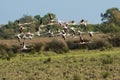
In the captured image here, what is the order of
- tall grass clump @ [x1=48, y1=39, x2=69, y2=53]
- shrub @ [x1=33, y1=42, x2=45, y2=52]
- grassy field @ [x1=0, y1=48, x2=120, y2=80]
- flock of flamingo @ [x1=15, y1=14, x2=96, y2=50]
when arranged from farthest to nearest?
1. shrub @ [x1=33, y1=42, x2=45, y2=52]
2. tall grass clump @ [x1=48, y1=39, x2=69, y2=53]
3. flock of flamingo @ [x1=15, y1=14, x2=96, y2=50]
4. grassy field @ [x1=0, y1=48, x2=120, y2=80]

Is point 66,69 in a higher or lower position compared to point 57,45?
higher

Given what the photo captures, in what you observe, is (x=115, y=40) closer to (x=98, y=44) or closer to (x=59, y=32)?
(x=98, y=44)

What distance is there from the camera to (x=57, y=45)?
6134cm

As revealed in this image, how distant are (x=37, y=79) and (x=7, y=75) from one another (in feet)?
11.2

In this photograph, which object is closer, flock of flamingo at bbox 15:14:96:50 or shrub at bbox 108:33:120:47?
flock of flamingo at bbox 15:14:96:50

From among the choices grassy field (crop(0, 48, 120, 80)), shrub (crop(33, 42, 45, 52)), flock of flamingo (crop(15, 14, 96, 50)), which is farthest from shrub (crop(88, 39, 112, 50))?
grassy field (crop(0, 48, 120, 80))

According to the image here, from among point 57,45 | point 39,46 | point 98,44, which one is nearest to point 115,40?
point 98,44

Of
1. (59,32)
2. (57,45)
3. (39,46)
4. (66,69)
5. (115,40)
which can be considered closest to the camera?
(66,69)

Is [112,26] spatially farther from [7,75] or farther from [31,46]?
[7,75]

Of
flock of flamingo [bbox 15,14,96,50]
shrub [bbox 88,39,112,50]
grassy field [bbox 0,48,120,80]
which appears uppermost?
flock of flamingo [bbox 15,14,96,50]

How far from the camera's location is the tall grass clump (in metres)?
58.1

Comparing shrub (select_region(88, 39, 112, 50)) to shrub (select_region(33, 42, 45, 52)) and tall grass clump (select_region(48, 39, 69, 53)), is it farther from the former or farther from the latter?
shrub (select_region(33, 42, 45, 52))

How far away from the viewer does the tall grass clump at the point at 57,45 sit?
191 ft

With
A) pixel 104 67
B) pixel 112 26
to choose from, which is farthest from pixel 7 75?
pixel 112 26
